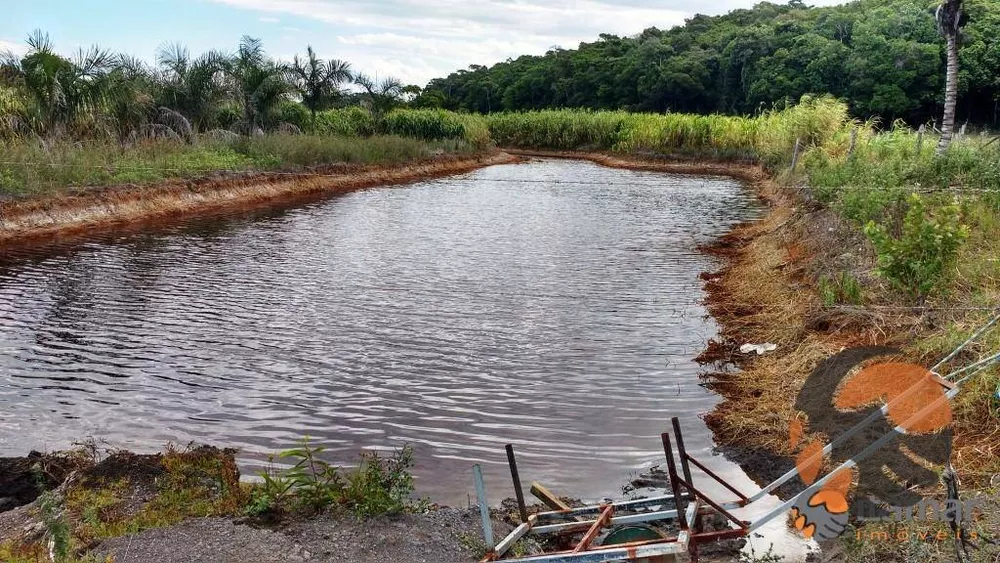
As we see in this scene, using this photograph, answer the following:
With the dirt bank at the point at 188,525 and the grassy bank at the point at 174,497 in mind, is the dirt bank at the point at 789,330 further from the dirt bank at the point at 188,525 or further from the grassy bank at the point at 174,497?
the grassy bank at the point at 174,497

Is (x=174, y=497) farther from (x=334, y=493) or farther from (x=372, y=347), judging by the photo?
(x=372, y=347)

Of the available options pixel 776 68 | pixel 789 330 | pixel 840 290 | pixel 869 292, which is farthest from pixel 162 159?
pixel 776 68

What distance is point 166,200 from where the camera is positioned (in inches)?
770

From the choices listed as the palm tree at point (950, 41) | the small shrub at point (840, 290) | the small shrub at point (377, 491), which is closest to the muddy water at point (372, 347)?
the small shrub at point (377, 491)

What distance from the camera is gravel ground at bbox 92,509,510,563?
428 cm

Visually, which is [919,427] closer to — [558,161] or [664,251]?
[664,251]

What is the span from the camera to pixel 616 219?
818 inches

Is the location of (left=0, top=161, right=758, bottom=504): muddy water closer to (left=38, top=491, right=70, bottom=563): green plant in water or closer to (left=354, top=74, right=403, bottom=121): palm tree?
(left=38, top=491, right=70, bottom=563): green plant in water

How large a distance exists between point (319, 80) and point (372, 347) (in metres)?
31.1

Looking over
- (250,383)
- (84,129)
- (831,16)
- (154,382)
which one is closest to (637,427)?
(250,383)

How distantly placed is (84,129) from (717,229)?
53.7 ft

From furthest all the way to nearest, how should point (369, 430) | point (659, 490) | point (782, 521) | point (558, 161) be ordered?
point (558, 161) → point (369, 430) → point (659, 490) → point (782, 521)

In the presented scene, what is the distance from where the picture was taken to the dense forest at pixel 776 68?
166 ft

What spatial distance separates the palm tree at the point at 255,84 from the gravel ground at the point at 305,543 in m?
27.5
